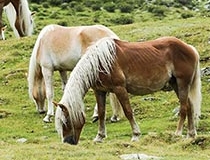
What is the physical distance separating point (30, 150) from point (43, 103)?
5.40 meters

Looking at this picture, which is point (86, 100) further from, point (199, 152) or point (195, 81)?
point (199, 152)

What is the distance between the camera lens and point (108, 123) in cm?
1357

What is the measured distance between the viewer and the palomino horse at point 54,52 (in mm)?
13789

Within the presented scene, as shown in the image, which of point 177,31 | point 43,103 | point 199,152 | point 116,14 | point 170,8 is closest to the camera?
point 199,152

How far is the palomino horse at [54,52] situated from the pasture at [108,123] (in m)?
0.68

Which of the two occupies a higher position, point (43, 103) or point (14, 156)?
point (14, 156)

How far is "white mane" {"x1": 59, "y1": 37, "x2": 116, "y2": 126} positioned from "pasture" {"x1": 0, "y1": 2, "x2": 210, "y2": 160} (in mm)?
664

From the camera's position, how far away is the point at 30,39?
22062 mm

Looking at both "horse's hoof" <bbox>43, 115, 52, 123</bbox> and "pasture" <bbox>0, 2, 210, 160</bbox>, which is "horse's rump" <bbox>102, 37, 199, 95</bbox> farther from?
→ "horse's hoof" <bbox>43, 115, 52, 123</bbox>

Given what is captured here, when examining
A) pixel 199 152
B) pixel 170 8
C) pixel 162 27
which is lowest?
pixel 170 8

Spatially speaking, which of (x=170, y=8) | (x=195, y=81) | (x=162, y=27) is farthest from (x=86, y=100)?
(x=170, y=8)

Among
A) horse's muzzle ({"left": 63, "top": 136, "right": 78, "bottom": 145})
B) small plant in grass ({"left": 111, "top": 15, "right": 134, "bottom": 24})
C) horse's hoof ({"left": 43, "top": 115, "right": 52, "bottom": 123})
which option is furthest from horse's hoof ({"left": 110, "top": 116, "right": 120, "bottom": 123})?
small plant in grass ({"left": 111, "top": 15, "right": 134, "bottom": 24})

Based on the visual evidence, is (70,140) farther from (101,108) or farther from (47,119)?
(47,119)

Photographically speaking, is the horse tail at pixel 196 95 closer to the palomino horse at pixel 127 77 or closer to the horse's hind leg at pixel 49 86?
the palomino horse at pixel 127 77
